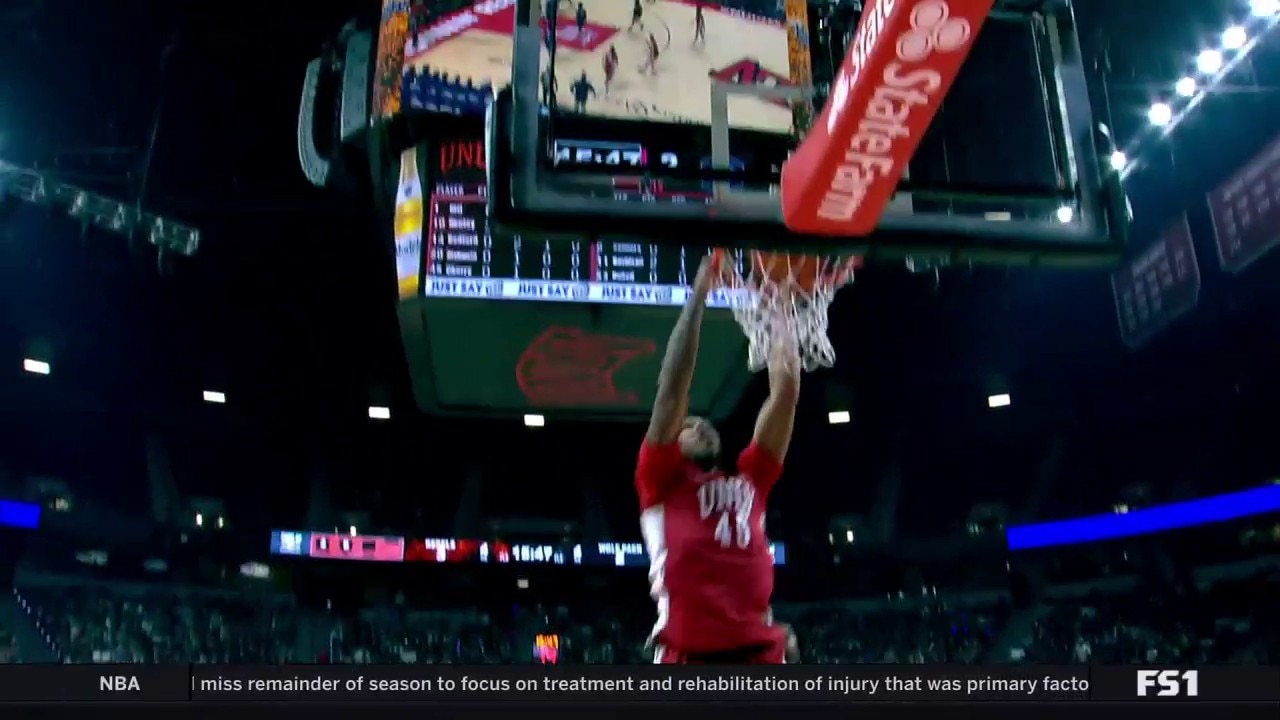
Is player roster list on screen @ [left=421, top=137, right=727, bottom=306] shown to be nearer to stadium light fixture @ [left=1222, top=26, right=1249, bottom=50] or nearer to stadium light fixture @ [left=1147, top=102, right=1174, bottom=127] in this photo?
stadium light fixture @ [left=1222, top=26, right=1249, bottom=50]

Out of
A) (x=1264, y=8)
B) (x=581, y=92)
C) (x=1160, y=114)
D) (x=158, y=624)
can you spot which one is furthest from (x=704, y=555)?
(x=158, y=624)

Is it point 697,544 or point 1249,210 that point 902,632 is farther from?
point 697,544

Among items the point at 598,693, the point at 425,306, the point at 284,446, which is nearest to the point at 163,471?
the point at 284,446

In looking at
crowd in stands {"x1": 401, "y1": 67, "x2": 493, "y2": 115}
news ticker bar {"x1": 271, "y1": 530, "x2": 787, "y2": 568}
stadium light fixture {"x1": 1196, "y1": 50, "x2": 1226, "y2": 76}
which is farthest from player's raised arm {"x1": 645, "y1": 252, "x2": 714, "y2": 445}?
news ticker bar {"x1": 271, "y1": 530, "x2": 787, "y2": 568}

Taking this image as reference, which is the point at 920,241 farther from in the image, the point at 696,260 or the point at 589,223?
the point at 696,260

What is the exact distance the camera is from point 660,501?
271 centimetres

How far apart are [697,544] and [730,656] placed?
0.28m

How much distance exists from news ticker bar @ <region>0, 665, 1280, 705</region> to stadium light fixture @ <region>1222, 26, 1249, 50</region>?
14.9 feet

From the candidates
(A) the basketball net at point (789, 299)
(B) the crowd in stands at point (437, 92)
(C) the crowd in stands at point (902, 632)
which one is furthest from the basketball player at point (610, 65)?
(C) the crowd in stands at point (902, 632)

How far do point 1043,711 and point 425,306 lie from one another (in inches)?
104

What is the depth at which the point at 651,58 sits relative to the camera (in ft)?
12.6

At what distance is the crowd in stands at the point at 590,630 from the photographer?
403 inches

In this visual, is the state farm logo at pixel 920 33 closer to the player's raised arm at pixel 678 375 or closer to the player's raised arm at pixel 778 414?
the player's raised arm at pixel 678 375

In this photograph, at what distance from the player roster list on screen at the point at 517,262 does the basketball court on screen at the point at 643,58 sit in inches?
13.9
